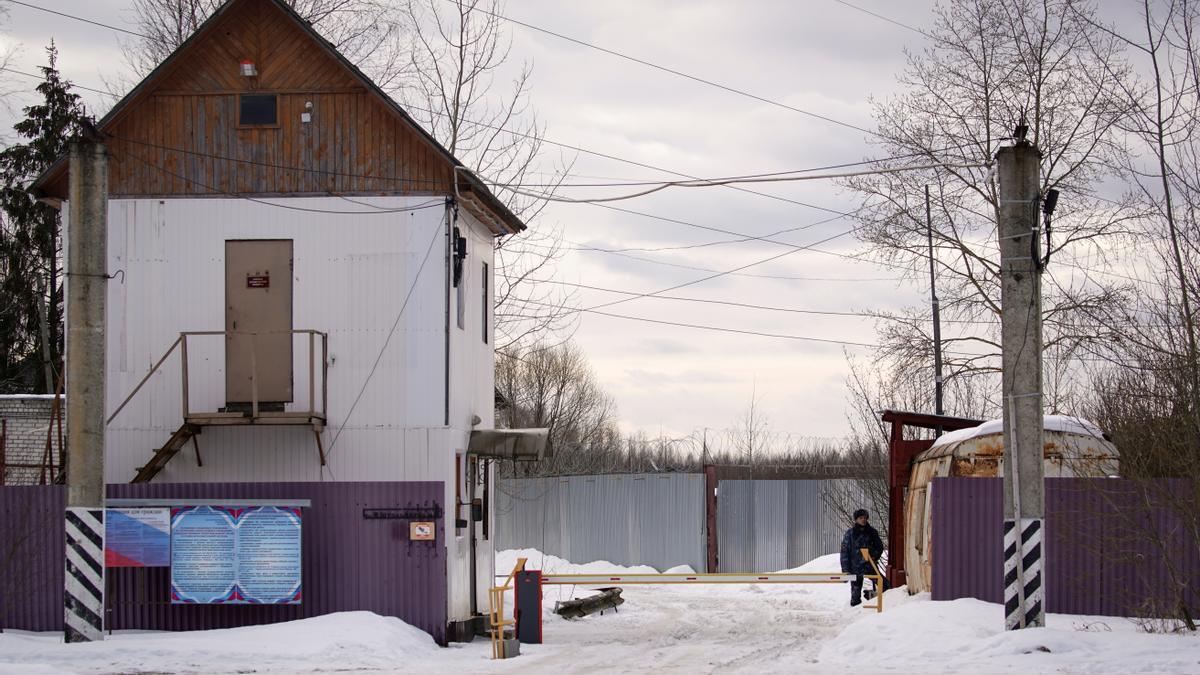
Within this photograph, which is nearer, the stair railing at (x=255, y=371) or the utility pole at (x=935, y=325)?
the stair railing at (x=255, y=371)

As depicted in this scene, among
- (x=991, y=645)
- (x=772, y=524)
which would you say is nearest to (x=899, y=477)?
(x=991, y=645)

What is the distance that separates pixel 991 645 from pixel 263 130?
13712 millimetres

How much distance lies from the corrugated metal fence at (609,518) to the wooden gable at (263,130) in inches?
713

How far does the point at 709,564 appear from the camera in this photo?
37688 millimetres

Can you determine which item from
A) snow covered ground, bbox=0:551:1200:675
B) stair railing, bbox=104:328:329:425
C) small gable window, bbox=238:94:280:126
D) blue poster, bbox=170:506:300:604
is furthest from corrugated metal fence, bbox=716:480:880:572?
small gable window, bbox=238:94:280:126

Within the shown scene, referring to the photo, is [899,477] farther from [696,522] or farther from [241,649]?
[241,649]

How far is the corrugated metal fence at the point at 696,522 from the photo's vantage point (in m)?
37.8

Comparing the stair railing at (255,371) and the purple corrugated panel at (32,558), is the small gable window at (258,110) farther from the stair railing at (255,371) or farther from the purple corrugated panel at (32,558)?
the purple corrugated panel at (32,558)

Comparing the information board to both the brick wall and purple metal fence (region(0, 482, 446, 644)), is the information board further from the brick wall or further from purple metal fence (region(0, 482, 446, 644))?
the brick wall

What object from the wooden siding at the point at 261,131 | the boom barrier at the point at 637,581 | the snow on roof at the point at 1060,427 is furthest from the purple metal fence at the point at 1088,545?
the wooden siding at the point at 261,131

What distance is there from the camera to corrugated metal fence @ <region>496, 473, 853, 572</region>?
37.8 m

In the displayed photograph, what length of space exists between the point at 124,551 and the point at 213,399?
9.19 feet

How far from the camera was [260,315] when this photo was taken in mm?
21828

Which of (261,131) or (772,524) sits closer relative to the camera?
(261,131)
